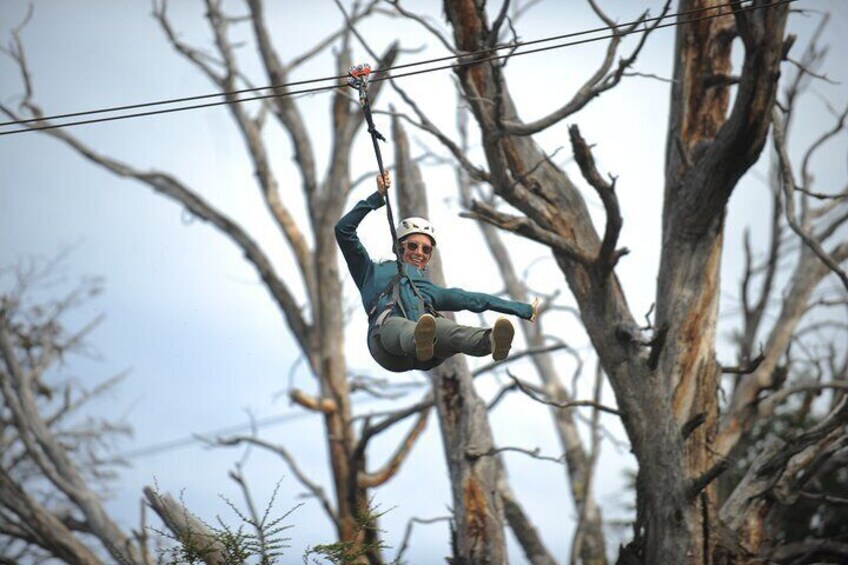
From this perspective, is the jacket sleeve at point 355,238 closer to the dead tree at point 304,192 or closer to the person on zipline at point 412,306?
the person on zipline at point 412,306

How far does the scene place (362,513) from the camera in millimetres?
7938

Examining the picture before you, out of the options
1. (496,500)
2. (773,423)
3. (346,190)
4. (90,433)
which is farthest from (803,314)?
(90,433)

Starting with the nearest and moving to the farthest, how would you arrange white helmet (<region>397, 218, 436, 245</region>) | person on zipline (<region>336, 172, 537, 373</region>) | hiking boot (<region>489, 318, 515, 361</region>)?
hiking boot (<region>489, 318, 515, 361</region>), person on zipline (<region>336, 172, 537, 373</region>), white helmet (<region>397, 218, 436, 245</region>)

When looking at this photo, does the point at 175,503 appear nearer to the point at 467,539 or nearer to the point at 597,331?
the point at 467,539

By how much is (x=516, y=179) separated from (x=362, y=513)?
3.04 meters

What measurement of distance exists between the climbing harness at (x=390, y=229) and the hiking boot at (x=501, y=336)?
0.76 m

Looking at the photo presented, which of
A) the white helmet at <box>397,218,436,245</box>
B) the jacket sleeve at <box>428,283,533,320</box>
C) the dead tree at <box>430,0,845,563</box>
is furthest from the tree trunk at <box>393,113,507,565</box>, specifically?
the jacket sleeve at <box>428,283,533,320</box>

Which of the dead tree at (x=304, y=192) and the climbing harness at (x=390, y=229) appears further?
the dead tree at (x=304, y=192)

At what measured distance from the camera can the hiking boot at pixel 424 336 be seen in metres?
6.98

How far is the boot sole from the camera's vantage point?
22.8 ft

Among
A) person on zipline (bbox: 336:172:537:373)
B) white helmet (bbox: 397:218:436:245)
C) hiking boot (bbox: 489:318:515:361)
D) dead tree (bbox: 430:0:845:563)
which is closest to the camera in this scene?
hiking boot (bbox: 489:318:515:361)

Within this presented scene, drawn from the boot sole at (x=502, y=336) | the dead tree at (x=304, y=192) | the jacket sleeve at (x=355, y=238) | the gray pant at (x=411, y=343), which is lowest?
the boot sole at (x=502, y=336)

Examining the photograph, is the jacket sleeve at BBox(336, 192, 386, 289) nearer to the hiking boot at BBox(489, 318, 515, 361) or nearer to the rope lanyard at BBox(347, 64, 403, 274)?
the rope lanyard at BBox(347, 64, 403, 274)

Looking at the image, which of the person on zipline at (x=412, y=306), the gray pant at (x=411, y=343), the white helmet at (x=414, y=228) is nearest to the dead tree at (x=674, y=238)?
the white helmet at (x=414, y=228)
